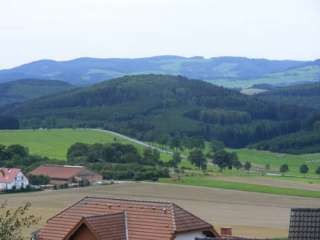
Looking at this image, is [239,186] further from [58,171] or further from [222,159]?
[222,159]

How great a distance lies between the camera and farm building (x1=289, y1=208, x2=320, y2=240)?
20781 millimetres

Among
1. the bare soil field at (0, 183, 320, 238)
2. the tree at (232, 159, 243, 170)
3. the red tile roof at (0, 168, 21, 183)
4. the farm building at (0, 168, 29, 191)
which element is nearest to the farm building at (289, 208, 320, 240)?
the bare soil field at (0, 183, 320, 238)

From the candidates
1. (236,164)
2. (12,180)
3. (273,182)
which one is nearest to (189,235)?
(12,180)

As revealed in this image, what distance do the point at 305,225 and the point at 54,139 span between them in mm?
117113

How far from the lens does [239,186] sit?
290 feet

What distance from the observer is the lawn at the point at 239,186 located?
271 ft

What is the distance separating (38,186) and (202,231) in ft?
216

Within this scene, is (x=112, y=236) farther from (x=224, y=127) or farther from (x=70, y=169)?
(x=224, y=127)

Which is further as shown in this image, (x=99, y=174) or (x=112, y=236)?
(x=99, y=174)

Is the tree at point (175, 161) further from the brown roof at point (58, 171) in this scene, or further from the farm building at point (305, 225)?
the farm building at point (305, 225)

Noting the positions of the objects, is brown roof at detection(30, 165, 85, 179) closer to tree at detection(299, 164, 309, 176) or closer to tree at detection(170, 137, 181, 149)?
tree at detection(299, 164, 309, 176)

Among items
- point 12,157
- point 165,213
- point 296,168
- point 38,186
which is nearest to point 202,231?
point 165,213

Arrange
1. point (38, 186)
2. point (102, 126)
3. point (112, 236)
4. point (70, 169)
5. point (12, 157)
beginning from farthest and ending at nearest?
point (102, 126) < point (12, 157) < point (70, 169) < point (38, 186) < point (112, 236)

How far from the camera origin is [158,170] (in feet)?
326
